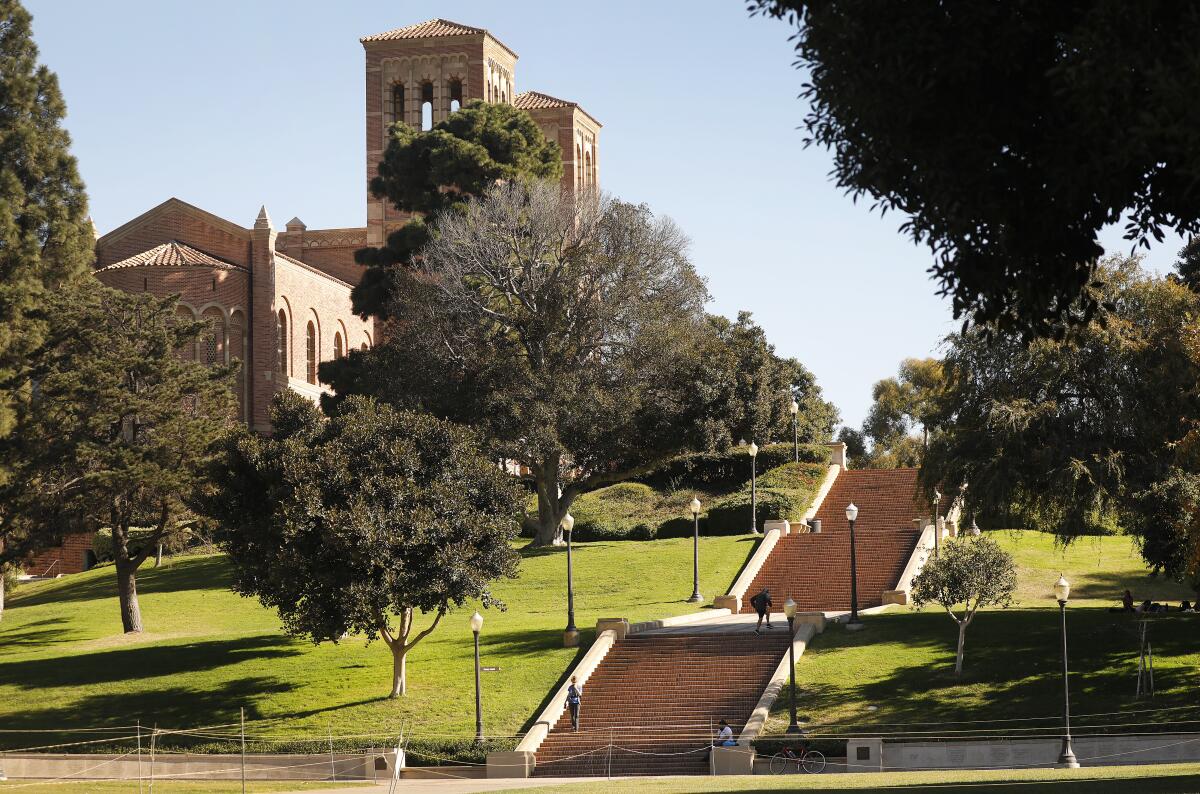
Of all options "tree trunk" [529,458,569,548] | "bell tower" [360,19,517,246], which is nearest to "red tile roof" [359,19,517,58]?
"bell tower" [360,19,517,246]

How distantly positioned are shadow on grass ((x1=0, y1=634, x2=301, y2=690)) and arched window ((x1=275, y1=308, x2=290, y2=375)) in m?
30.9

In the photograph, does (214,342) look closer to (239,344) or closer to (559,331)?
(239,344)

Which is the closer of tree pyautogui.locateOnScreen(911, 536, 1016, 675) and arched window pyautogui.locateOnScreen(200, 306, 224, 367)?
tree pyautogui.locateOnScreen(911, 536, 1016, 675)

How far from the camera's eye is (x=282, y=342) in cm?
7025

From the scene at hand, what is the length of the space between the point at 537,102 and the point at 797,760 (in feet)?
226

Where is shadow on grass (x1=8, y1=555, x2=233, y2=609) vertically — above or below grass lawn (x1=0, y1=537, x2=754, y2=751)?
above

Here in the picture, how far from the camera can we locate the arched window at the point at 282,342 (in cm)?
A: 6944

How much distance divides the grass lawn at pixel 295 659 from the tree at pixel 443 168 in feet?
47.7

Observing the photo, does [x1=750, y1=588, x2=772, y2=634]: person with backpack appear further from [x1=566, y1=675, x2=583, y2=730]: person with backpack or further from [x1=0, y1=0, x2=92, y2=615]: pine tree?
[x1=0, y1=0, x2=92, y2=615]: pine tree

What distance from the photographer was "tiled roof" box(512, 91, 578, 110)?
90.9 metres

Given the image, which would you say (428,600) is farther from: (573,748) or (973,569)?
(973,569)

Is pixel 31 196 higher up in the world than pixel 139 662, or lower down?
higher up

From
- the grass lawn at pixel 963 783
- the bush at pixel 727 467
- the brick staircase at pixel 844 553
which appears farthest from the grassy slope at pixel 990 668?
the bush at pixel 727 467

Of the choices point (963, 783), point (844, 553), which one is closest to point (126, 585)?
point (844, 553)
